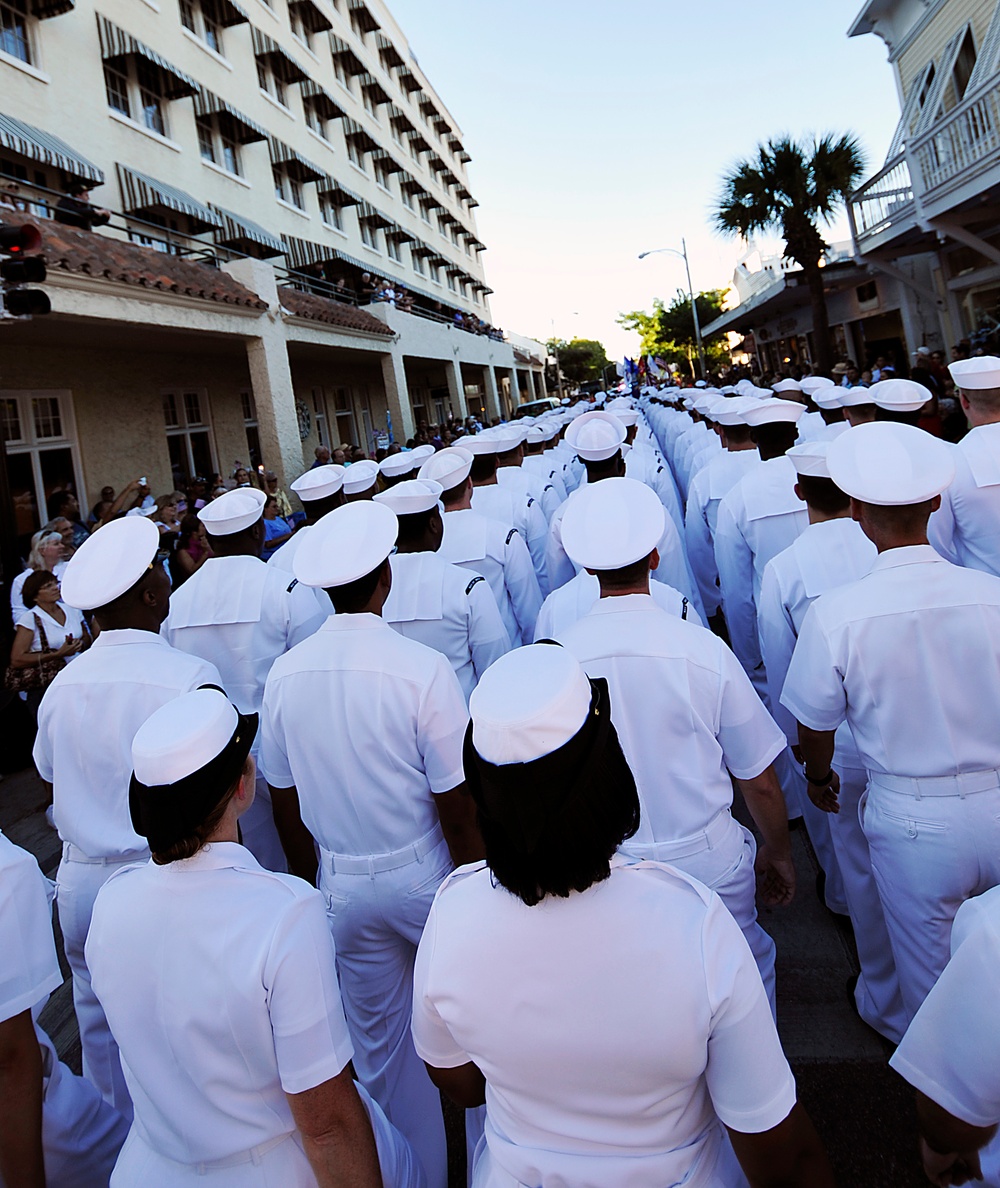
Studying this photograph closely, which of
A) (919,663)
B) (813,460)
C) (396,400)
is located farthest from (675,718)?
(396,400)

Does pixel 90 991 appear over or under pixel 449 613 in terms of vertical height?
under

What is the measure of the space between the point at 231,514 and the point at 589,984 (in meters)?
3.45

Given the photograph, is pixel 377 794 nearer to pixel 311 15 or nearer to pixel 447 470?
pixel 447 470

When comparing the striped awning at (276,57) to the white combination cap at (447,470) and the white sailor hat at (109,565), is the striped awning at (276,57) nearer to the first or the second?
the white combination cap at (447,470)

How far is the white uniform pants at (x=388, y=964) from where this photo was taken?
257 centimetres

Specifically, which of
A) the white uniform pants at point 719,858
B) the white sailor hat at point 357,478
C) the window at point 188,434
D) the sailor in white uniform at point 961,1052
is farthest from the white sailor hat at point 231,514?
the window at point 188,434

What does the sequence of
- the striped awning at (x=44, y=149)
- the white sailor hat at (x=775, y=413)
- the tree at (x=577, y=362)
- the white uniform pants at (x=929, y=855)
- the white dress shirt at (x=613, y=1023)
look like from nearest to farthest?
the white dress shirt at (x=613, y=1023) < the white uniform pants at (x=929, y=855) < the white sailor hat at (x=775, y=413) < the striped awning at (x=44, y=149) < the tree at (x=577, y=362)

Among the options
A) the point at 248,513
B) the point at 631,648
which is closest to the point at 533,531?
the point at 248,513

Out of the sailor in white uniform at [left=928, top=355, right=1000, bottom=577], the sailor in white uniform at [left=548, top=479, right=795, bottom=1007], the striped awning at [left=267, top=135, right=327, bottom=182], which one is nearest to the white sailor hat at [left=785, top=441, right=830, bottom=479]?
the sailor in white uniform at [left=928, top=355, right=1000, bottom=577]

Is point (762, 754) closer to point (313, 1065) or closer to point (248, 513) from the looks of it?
point (313, 1065)

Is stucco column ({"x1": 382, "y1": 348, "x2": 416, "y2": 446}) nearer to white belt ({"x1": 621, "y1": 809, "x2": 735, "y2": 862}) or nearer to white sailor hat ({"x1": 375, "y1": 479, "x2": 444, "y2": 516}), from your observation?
white sailor hat ({"x1": 375, "y1": 479, "x2": 444, "y2": 516})

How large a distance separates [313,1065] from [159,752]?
2.31 feet

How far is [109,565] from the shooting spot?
9.89ft

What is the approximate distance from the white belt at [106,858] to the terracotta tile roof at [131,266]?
22.9ft
